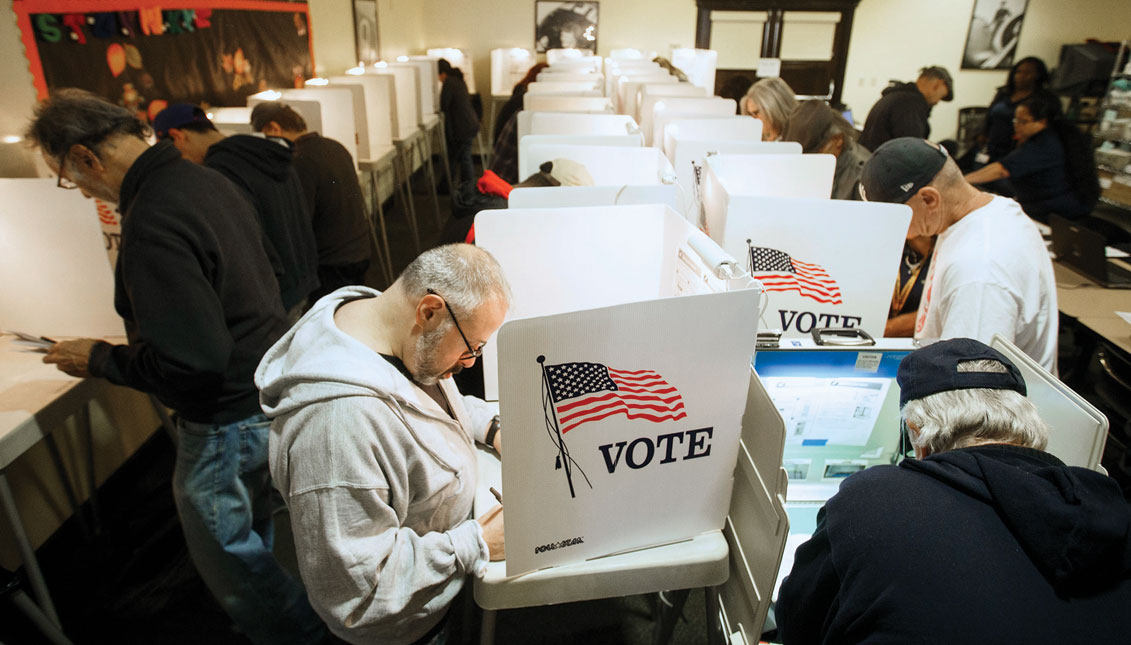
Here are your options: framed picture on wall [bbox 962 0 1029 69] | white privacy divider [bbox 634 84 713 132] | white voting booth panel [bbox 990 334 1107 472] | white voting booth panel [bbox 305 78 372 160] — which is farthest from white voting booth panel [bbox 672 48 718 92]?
white voting booth panel [bbox 990 334 1107 472]

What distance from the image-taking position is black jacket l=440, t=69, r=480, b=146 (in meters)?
6.11

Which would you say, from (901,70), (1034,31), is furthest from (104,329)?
(1034,31)

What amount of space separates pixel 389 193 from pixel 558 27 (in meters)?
4.14

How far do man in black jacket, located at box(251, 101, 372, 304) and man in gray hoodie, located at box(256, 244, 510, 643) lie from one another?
1.73 meters

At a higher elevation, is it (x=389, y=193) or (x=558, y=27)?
(x=558, y=27)

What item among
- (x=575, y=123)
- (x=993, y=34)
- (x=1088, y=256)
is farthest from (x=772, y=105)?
(x=993, y=34)

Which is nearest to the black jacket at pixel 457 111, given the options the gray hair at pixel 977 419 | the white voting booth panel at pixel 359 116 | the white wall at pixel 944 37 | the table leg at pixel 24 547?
the white voting booth panel at pixel 359 116

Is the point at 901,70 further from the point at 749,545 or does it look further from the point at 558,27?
the point at 749,545

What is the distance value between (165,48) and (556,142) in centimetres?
208

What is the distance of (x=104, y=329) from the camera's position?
208 centimetres

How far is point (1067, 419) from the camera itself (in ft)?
3.68

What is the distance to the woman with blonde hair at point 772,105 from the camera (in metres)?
3.31

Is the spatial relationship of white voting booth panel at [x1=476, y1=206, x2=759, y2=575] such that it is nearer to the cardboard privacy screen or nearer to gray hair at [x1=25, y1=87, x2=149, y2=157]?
the cardboard privacy screen

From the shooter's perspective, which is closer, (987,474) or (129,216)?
(987,474)
